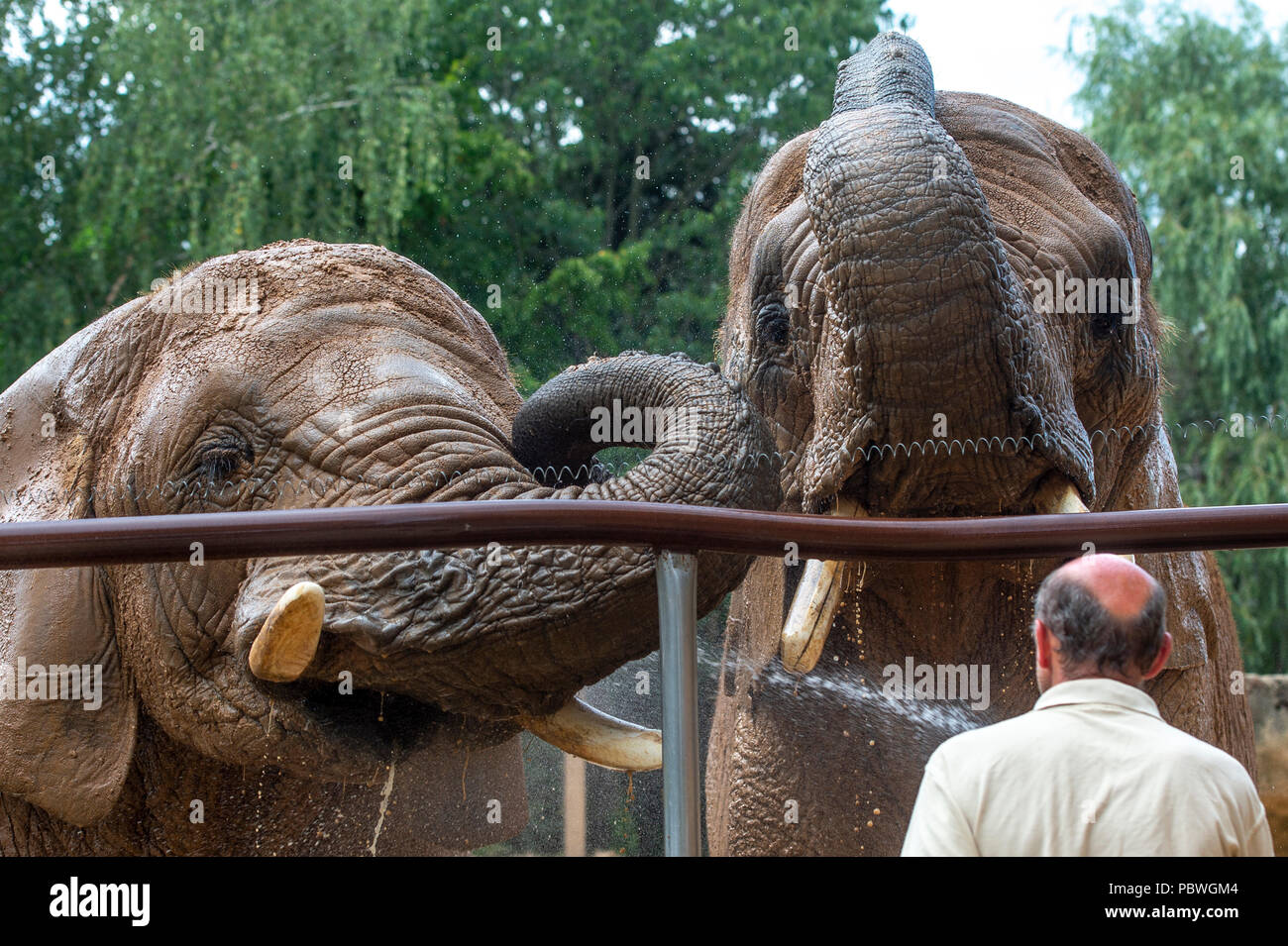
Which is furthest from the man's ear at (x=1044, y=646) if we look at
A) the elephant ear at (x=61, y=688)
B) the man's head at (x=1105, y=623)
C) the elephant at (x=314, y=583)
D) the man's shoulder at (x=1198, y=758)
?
the elephant ear at (x=61, y=688)

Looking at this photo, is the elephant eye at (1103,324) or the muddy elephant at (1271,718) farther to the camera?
the muddy elephant at (1271,718)

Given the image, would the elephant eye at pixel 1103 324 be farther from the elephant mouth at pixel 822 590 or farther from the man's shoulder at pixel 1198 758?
the man's shoulder at pixel 1198 758

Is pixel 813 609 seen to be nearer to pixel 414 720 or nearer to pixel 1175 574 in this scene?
pixel 414 720

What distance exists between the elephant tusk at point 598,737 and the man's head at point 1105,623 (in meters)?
1.40

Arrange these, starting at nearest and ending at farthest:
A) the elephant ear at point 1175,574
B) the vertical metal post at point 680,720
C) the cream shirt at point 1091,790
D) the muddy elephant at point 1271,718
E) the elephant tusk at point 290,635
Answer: the cream shirt at point 1091,790 < the vertical metal post at point 680,720 < the elephant tusk at point 290,635 < the elephant ear at point 1175,574 < the muddy elephant at point 1271,718

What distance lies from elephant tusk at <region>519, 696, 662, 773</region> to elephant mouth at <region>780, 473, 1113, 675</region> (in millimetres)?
356

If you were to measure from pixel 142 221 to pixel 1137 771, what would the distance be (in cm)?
1316

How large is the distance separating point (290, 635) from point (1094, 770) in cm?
166

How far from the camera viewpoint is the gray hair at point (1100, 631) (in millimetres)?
1921

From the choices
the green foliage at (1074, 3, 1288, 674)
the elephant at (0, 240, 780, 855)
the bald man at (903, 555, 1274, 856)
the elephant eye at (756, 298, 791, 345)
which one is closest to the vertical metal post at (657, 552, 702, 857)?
the bald man at (903, 555, 1274, 856)

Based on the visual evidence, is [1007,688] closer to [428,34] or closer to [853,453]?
[853,453]

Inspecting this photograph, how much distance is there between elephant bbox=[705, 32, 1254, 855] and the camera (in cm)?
306

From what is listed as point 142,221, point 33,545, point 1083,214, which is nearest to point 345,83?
point 142,221

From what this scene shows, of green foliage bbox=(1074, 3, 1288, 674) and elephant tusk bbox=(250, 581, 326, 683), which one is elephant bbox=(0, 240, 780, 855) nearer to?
elephant tusk bbox=(250, 581, 326, 683)
